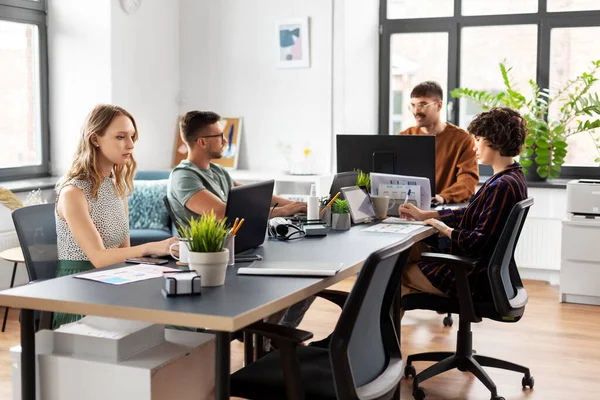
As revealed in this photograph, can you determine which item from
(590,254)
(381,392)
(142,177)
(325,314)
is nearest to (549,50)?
(590,254)

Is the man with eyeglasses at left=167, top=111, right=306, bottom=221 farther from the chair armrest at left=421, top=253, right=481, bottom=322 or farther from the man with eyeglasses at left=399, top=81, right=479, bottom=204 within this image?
the man with eyeglasses at left=399, top=81, right=479, bottom=204

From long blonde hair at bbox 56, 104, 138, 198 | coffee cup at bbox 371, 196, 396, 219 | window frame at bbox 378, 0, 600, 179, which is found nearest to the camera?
long blonde hair at bbox 56, 104, 138, 198

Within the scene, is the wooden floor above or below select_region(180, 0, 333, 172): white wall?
below

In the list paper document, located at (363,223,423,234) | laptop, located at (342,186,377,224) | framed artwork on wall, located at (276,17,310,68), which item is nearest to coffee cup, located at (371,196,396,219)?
laptop, located at (342,186,377,224)

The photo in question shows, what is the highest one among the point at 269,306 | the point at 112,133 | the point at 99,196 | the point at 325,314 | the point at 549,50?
the point at 549,50

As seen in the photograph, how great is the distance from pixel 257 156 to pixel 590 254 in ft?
9.05

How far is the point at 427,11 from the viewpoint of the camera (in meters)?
6.68

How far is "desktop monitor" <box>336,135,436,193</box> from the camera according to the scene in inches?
166

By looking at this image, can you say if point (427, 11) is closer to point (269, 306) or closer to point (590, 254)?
point (590, 254)

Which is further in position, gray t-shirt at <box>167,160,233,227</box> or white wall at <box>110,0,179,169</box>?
white wall at <box>110,0,179,169</box>

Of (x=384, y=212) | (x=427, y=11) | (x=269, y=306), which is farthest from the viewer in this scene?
(x=427, y=11)

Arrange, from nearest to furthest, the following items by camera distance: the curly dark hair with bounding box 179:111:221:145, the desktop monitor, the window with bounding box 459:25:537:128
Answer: the curly dark hair with bounding box 179:111:221:145, the desktop monitor, the window with bounding box 459:25:537:128

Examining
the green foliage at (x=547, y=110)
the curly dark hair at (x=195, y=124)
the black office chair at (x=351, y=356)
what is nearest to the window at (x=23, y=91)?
the curly dark hair at (x=195, y=124)

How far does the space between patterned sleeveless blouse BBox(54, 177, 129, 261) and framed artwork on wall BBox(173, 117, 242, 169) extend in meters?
3.39
